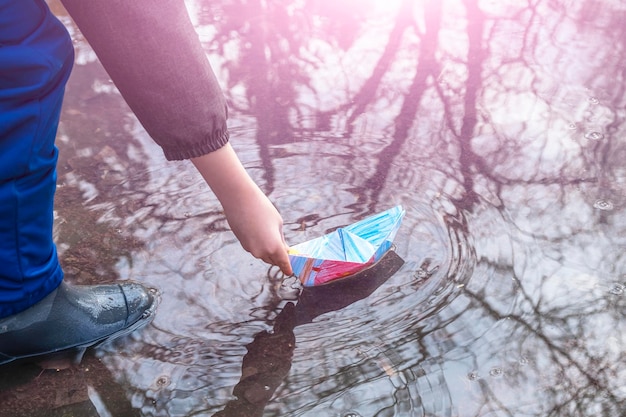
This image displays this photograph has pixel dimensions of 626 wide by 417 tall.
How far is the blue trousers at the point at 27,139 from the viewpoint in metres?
1.58

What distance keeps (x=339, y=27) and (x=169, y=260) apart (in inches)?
75.2

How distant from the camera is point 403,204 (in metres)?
2.43

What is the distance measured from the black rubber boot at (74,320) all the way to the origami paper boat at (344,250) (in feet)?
1.54

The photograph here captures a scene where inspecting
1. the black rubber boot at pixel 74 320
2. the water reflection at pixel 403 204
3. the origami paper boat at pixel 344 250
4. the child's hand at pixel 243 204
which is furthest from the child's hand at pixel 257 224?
the black rubber boot at pixel 74 320

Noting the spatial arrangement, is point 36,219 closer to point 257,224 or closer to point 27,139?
point 27,139


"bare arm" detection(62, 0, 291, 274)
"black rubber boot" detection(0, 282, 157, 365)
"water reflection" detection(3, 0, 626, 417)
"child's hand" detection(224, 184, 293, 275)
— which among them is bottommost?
"black rubber boot" detection(0, 282, 157, 365)

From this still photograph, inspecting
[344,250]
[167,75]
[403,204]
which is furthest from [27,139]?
[403,204]

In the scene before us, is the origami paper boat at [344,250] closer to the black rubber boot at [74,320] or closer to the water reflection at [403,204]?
the water reflection at [403,204]

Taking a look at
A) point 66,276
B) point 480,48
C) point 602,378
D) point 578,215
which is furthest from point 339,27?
point 602,378

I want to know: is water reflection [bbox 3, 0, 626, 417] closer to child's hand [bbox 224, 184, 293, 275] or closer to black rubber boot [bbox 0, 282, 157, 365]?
black rubber boot [bbox 0, 282, 157, 365]

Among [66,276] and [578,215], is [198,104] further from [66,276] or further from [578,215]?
[578,215]

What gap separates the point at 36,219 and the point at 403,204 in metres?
1.19

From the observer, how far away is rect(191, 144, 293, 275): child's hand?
166cm

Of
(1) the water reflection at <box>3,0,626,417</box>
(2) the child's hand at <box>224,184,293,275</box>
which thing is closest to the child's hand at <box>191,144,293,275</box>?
(2) the child's hand at <box>224,184,293,275</box>
